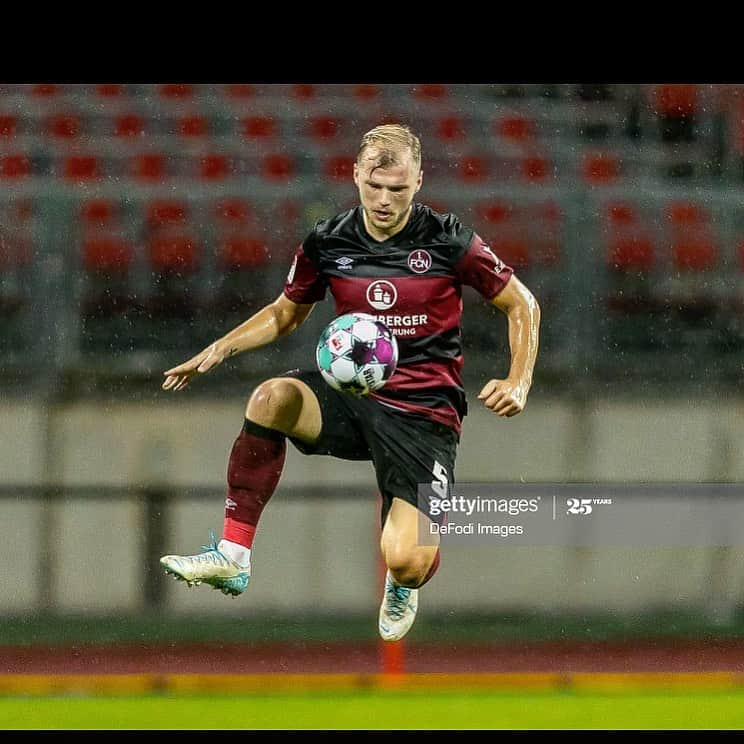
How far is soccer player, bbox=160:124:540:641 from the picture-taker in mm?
4645

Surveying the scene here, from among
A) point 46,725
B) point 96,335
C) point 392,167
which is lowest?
point 46,725

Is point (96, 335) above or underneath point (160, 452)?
above

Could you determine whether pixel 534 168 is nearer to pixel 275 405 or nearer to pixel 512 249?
pixel 512 249

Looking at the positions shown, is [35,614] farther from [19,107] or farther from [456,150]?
[456,150]

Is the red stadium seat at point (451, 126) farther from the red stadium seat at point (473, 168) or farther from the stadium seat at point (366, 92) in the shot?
the stadium seat at point (366, 92)

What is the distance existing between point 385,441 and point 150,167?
1.25 meters

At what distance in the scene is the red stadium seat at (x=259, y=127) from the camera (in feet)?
17.0

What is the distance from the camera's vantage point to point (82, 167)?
16.9 ft

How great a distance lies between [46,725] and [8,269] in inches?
57.6

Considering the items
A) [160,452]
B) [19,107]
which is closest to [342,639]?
[160,452]

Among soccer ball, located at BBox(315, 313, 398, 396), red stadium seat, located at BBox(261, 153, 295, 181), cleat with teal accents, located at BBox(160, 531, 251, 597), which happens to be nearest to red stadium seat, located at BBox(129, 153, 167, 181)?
red stadium seat, located at BBox(261, 153, 295, 181)

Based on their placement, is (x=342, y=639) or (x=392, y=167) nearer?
(x=392, y=167)

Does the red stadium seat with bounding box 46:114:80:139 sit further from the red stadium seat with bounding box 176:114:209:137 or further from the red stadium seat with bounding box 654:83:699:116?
the red stadium seat with bounding box 654:83:699:116

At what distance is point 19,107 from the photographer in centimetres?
519
